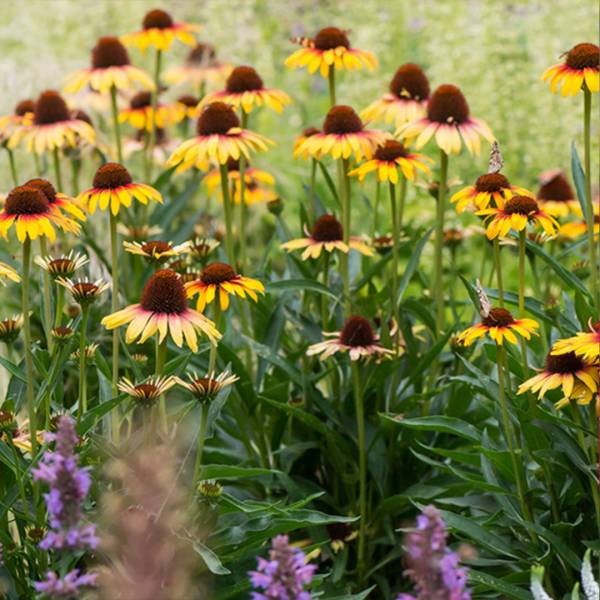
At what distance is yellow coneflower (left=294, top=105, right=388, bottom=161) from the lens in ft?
10.1

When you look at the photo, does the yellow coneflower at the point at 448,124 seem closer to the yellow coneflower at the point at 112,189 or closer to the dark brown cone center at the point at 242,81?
the dark brown cone center at the point at 242,81

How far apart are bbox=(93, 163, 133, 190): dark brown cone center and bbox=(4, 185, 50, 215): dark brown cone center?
0.21m

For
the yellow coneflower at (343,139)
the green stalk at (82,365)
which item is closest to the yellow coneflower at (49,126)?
the yellow coneflower at (343,139)

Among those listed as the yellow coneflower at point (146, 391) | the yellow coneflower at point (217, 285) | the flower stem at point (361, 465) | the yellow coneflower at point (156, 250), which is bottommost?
the flower stem at point (361, 465)

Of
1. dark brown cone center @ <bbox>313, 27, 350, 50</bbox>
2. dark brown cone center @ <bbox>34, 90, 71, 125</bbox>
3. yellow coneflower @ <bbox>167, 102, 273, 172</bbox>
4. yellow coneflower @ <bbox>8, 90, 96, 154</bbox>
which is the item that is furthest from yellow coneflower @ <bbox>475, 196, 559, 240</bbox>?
dark brown cone center @ <bbox>34, 90, 71, 125</bbox>

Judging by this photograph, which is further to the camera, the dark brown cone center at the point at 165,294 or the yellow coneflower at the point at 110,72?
the yellow coneflower at the point at 110,72

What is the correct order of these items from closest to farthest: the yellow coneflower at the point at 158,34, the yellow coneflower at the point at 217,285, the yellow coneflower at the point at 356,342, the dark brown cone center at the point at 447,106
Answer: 1. the yellow coneflower at the point at 217,285
2. the yellow coneflower at the point at 356,342
3. the dark brown cone center at the point at 447,106
4. the yellow coneflower at the point at 158,34

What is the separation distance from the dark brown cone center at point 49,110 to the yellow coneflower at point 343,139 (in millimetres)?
946

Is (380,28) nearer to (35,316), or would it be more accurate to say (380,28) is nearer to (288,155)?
(288,155)

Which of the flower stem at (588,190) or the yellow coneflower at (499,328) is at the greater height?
the flower stem at (588,190)

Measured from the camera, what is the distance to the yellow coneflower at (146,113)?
4398mm

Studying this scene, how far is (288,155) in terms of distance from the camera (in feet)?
23.6

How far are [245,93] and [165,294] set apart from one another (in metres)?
1.20

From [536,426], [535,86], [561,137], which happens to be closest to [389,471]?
[536,426]
